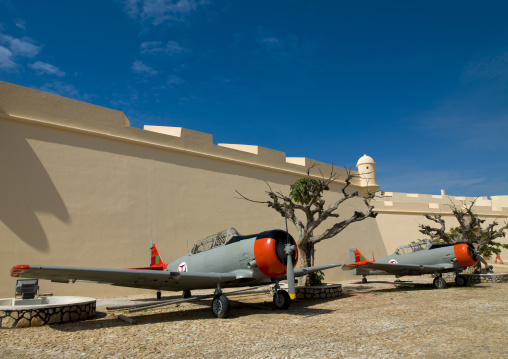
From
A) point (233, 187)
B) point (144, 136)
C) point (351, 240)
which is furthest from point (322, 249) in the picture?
point (144, 136)

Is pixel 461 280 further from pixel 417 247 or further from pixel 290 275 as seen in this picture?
pixel 290 275

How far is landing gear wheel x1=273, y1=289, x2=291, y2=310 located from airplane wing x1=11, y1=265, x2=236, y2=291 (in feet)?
4.91

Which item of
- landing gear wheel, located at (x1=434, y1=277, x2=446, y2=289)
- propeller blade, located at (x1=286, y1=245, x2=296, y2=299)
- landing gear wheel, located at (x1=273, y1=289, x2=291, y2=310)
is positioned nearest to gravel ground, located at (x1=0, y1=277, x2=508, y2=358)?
landing gear wheel, located at (x1=273, y1=289, x2=291, y2=310)

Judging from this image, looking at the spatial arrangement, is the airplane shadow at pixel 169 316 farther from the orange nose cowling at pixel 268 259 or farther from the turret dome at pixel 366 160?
the turret dome at pixel 366 160

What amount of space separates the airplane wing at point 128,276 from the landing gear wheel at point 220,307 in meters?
0.41

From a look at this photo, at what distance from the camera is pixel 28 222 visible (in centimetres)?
1151

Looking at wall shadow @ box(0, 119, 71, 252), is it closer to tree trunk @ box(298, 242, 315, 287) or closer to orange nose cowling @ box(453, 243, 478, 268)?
tree trunk @ box(298, 242, 315, 287)

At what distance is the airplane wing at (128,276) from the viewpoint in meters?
6.02

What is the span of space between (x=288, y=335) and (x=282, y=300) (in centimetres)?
304

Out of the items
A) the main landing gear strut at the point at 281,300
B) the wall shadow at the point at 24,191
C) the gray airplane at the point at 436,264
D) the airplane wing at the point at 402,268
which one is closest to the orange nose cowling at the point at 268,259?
the main landing gear strut at the point at 281,300

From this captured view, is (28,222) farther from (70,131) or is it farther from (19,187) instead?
(70,131)

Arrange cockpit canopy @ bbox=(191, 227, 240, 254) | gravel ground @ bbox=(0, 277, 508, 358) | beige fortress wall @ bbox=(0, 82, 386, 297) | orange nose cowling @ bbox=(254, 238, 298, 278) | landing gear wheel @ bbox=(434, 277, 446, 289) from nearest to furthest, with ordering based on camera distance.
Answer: gravel ground @ bbox=(0, 277, 508, 358) < orange nose cowling @ bbox=(254, 238, 298, 278) < cockpit canopy @ bbox=(191, 227, 240, 254) < beige fortress wall @ bbox=(0, 82, 386, 297) < landing gear wheel @ bbox=(434, 277, 446, 289)

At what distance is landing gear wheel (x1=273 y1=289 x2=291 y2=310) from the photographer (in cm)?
836

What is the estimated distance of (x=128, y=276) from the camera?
273 inches
